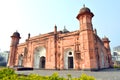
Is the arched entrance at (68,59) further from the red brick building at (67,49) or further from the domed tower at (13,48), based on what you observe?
the domed tower at (13,48)

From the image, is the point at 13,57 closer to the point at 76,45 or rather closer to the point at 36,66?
the point at 36,66

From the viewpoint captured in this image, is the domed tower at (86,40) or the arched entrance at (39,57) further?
the arched entrance at (39,57)

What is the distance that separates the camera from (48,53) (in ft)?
68.3

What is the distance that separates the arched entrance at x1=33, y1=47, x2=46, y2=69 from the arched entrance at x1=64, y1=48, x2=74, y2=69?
478 centimetres

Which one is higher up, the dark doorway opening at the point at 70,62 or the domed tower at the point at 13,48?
the domed tower at the point at 13,48

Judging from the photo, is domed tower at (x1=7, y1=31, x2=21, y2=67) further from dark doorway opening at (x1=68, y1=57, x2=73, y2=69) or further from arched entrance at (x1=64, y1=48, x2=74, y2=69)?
dark doorway opening at (x1=68, y1=57, x2=73, y2=69)

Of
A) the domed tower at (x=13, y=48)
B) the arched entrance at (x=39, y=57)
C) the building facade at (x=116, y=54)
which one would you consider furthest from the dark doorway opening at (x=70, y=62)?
the building facade at (x=116, y=54)

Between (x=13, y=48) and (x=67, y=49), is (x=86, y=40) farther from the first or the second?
(x=13, y=48)

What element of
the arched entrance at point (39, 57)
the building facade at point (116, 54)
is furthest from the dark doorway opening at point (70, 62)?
Answer: the building facade at point (116, 54)

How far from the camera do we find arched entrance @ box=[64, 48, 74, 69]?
742 inches

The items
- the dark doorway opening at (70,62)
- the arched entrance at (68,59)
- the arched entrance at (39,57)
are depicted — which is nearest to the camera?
the arched entrance at (68,59)

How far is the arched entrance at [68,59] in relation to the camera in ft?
61.8

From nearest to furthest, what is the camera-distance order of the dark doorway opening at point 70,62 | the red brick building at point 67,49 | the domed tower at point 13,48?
the red brick building at point 67,49
the dark doorway opening at point 70,62
the domed tower at point 13,48

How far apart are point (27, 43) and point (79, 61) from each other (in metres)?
12.3
